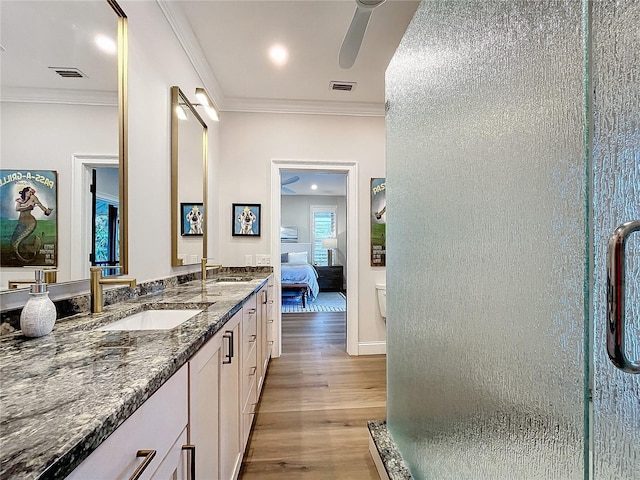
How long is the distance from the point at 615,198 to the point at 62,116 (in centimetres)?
158

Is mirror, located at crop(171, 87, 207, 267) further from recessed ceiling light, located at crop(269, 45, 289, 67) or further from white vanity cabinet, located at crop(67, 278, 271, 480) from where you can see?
white vanity cabinet, located at crop(67, 278, 271, 480)

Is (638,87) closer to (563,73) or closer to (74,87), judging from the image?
(563,73)

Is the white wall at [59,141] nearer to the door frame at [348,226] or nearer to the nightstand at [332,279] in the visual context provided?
the door frame at [348,226]

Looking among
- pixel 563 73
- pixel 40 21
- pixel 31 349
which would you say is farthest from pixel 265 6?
pixel 31 349

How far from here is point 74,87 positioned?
45.4 inches

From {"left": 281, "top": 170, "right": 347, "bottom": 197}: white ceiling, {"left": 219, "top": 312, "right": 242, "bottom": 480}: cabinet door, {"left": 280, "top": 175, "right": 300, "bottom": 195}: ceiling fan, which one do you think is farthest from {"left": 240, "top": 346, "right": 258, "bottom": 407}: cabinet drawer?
{"left": 281, "top": 170, "right": 347, "bottom": 197}: white ceiling

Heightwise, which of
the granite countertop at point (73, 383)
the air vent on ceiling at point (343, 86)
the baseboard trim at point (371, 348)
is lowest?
the baseboard trim at point (371, 348)

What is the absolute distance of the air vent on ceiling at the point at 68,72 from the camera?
3.58ft

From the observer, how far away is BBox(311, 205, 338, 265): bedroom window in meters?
8.74

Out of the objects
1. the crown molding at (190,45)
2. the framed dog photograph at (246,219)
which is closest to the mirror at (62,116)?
the crown molding at (190,45)

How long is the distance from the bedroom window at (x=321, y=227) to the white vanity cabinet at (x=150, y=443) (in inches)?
313

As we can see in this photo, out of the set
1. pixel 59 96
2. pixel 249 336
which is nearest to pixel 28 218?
pixel 59 96

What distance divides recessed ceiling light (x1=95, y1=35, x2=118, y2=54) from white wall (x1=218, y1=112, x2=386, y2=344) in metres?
1.81

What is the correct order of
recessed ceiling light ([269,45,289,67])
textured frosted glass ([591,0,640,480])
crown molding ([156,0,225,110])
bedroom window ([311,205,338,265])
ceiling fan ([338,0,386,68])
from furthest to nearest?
1. bedroom window ([311,205,338,265])
2. recessed ceiling light ([269,45,289,67])
3. crown molding ([156,0,225,110])
4. ceiling fan ([338,0,386,68])
5. textured frosted glass ([591,0,640,480])
